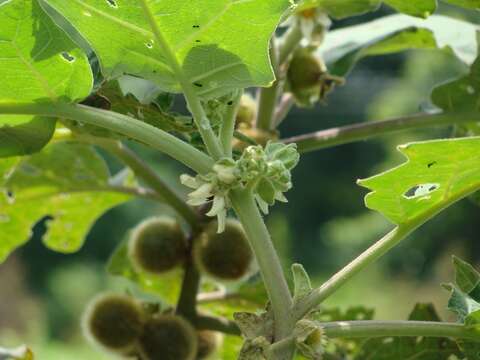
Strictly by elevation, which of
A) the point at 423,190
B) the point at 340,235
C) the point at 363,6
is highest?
the point at 363,6

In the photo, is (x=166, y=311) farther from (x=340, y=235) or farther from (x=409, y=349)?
(x=340, y=235)

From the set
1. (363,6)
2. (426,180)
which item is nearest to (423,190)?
(426,180)

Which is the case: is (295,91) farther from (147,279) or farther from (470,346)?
(470,346)

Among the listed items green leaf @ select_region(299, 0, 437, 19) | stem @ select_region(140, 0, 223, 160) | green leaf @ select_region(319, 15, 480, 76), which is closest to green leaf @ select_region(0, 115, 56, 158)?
stem @ select_region(140, 0, 223, 160)

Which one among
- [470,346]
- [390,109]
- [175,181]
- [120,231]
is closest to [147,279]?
[470,346]

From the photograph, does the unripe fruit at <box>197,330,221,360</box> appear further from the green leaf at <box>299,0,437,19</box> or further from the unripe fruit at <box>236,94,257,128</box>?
the green leaf at <box>299,0,437,19</box>

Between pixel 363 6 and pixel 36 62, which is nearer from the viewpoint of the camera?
pixel 36 62
